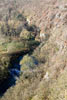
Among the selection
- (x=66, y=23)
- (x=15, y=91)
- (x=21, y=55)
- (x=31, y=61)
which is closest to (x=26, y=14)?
(x=66, y=23)

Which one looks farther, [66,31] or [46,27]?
[46,27]

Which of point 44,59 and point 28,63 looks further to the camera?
point 44,59

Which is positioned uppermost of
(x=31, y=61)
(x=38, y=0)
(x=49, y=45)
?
(x=38, y=0)

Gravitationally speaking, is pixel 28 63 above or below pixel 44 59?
below

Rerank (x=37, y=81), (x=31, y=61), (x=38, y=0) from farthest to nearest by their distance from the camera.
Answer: (x=38, y=0)
(x=31, y=61)
(x=37, y=81)

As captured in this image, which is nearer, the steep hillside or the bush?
the steep hillside

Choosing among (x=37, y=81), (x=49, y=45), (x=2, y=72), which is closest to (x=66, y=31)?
(x=49, y=45)

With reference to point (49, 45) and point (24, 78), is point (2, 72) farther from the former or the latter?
point (49, 45)

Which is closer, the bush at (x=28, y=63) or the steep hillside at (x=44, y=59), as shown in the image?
the steep hillside at (x=44, y=59)

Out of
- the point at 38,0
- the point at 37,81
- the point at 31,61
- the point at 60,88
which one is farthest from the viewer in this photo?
the point at 38,0

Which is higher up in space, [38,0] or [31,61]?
[38,0]
